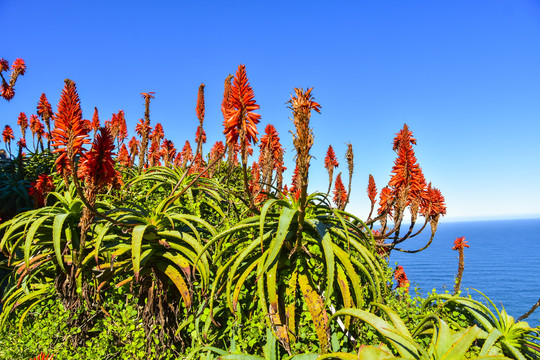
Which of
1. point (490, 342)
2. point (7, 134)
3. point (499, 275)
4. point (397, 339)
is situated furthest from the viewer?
point (499, 275)

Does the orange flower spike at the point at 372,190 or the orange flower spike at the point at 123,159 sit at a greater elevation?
the orange flower spike at the point at 123,159

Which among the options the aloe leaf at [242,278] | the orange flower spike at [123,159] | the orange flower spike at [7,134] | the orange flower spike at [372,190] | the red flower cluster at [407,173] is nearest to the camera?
the aloe leaf at [242,278]

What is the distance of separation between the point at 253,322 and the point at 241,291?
26 cm

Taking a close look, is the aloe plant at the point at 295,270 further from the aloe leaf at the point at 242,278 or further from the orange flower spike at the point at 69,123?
the orange flower spike at the point at 69,123

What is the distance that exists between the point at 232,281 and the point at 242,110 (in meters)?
1.29

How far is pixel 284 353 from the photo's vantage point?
2287 mm

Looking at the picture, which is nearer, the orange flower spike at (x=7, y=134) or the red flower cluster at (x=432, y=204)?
the red flower cluster at (x=432, y=204)

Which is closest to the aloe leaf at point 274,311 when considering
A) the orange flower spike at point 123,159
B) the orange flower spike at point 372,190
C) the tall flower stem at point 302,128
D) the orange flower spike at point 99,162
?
the tall flower stem at point 302,128

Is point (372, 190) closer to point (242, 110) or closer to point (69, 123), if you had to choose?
point (242, 110)

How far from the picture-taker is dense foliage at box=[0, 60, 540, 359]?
2072mm

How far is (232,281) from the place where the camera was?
2.45m

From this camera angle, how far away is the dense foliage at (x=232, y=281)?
6.80 ft

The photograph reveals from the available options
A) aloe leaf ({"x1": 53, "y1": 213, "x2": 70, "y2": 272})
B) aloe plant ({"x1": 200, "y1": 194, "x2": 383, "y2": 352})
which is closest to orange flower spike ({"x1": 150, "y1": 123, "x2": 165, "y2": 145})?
aloe leaf ({"x1": 53, "y1": 213, "x2": 70, "y2": 272})

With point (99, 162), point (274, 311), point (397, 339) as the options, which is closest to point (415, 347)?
point (397, 339)
